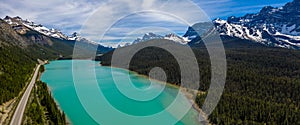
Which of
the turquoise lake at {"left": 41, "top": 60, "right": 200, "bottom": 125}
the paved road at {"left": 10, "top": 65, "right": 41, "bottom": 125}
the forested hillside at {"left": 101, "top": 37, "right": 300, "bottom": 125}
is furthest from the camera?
the turquoise lake at {"left": 41, "top": 60, "right": 200, "bottom": 125}

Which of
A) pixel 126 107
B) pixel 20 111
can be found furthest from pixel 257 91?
pixel 20 111

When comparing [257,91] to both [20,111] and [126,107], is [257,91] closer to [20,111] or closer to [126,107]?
[126,107]

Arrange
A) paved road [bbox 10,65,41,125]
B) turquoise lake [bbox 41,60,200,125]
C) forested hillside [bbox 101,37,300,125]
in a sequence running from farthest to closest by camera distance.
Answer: turquoise lake [bbox 41,60,200,125] → forested hillside [bbox 101,37,300,125] → paved road [bbox 10,65,41,125]

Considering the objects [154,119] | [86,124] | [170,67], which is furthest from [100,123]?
[170,67]

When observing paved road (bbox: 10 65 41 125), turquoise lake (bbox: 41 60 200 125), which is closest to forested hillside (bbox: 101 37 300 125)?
turquoise lake (bbox: 41 60 200 125)

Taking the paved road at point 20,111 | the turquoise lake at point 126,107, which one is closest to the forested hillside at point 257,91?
the turquoise lake at point 126,107

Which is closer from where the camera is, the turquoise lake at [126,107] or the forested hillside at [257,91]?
the forested hillside at [257,91]

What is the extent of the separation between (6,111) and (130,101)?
2175 centimetres

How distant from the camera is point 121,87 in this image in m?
66.6

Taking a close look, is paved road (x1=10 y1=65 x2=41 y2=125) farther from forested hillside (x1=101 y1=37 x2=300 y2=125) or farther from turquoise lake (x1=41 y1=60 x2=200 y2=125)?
forested hillside (x1=101 y1=37 x2=300 y2=125)

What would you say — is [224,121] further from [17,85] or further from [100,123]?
[17,85]

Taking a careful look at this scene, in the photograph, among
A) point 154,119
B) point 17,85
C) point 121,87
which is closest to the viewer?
point 154,119

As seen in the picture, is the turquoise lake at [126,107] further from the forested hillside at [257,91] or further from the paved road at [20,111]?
the paved road at [20,111]

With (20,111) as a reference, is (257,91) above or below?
below
